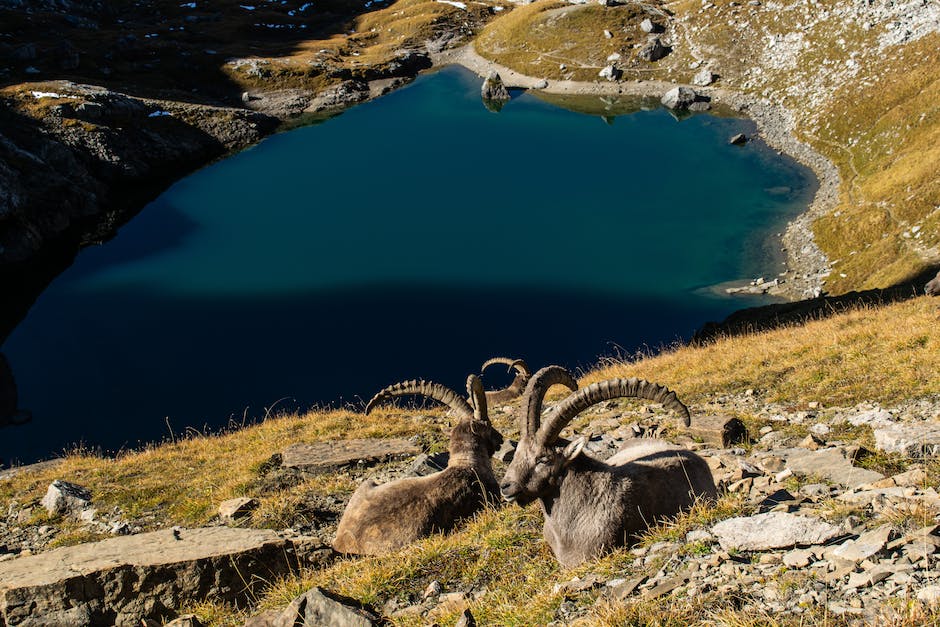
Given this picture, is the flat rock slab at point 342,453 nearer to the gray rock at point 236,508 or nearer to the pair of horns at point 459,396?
the gray rock at point 236,508

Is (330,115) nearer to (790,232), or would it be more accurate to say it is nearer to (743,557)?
(790,232)

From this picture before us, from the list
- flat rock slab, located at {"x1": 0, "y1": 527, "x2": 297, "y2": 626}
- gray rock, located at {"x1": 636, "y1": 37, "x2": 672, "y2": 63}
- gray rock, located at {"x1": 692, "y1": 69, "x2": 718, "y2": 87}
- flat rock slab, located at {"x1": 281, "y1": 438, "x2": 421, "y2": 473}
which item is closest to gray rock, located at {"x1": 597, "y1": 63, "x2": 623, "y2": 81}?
gray rock, located at {"x1": 636, "y1": 37, "x2": 672, "y2": 63}

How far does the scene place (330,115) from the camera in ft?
311

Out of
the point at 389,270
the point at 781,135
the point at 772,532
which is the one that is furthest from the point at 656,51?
the point at 772,532

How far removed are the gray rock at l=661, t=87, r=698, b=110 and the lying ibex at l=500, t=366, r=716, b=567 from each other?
77.4m

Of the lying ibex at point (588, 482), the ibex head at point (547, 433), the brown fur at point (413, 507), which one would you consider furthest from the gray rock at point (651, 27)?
the ibex head at point (547, 433)

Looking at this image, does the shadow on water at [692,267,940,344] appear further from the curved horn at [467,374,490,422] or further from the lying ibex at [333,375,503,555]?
the lying ibex at [333,375,503,555]

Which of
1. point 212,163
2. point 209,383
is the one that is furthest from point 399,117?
point 209,383

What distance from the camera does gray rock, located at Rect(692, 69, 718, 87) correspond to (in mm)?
82625

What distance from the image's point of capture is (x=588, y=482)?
32.9 ft

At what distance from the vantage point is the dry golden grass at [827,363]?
48.6 feet

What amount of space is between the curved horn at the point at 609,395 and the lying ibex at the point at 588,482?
1 cm

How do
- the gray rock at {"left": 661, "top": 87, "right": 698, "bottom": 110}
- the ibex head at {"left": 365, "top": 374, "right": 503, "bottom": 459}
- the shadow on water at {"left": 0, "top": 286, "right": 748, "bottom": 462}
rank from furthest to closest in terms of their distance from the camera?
the gray rock at {"left": 661, "top": 87, "right": 698, "bottom": 110}, the shadow on water at {"left": 0, "top": 286, "right": 748, "bottom": 462}, the ibex head at {"left": 365, "top": 374, "right": 503, "bottom": 459}

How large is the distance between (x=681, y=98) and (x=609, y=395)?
7821 centimetres
